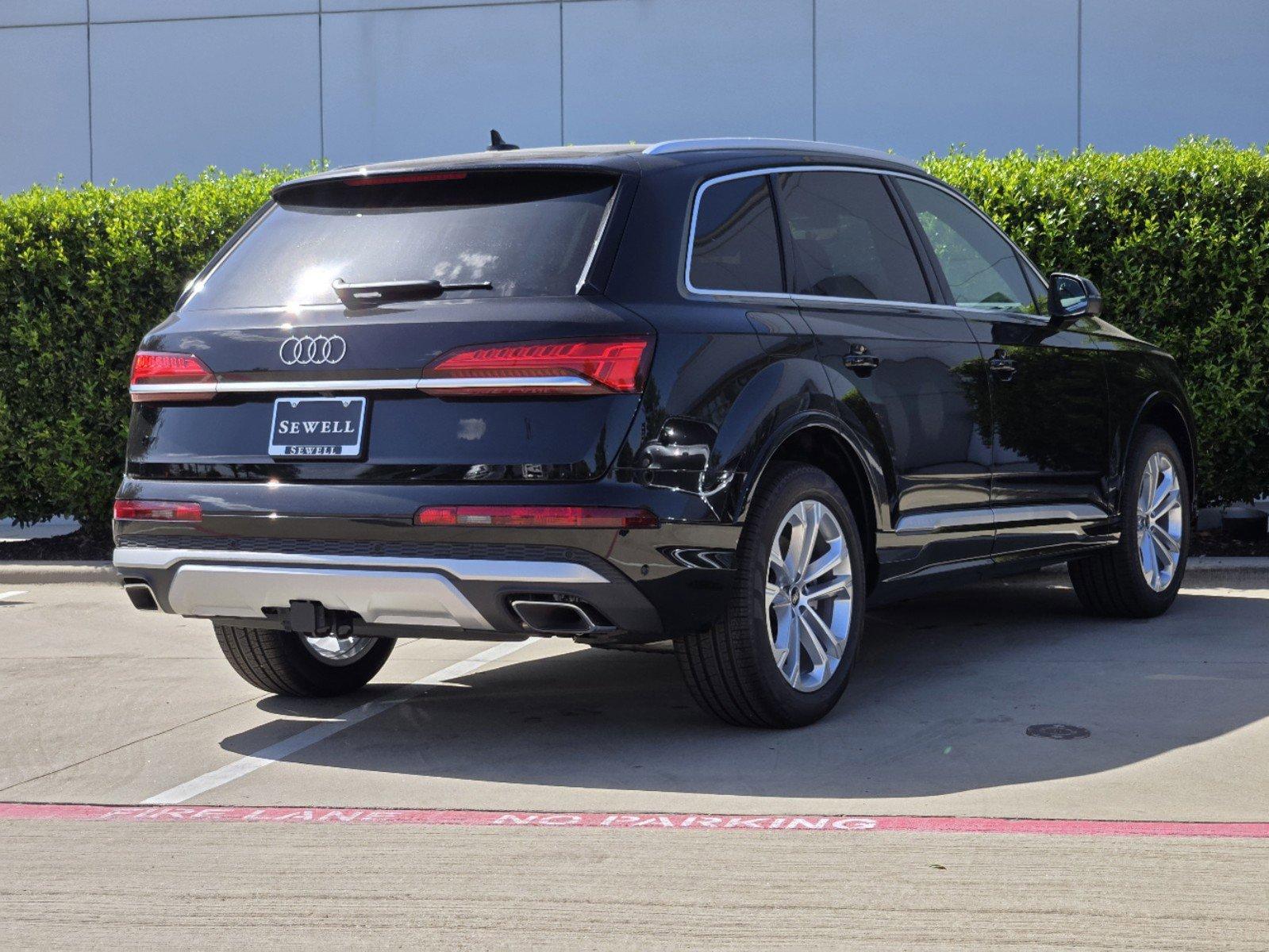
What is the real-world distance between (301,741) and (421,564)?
1084 millimetres

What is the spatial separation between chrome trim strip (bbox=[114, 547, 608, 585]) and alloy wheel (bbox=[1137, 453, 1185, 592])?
12.2 feet

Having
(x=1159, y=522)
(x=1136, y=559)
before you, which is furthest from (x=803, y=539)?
(x=1159, y=522)

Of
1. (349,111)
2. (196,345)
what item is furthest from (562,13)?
(196,345)

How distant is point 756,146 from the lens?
5.96 metres

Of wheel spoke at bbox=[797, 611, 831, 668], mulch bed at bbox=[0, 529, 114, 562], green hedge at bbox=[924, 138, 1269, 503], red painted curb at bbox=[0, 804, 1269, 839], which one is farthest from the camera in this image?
mulch bed at bbox=[0, 529, 114, 562]

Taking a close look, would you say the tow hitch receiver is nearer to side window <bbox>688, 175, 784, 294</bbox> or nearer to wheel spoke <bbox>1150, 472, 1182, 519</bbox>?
side window <bbox>688, 175, 784, 294</bbox>

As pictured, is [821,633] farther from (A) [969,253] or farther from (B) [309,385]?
(A) [969,253]

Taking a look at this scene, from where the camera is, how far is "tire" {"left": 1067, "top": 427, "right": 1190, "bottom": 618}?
7617 mm

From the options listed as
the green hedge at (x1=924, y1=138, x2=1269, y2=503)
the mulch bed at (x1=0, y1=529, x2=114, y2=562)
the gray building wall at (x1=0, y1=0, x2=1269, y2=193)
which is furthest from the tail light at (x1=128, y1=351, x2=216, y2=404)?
the gray building wall at (x1=0, y1=0, x2=1269, y2=193)

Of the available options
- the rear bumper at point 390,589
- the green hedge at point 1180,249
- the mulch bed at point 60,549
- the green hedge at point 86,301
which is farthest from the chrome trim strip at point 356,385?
the mulch bed at point 60,549

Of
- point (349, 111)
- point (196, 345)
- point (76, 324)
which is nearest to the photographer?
point (196, 345)

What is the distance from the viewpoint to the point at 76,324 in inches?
414

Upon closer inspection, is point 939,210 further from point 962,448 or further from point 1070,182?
point 1070,182

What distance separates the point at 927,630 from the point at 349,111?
10.0 metres
